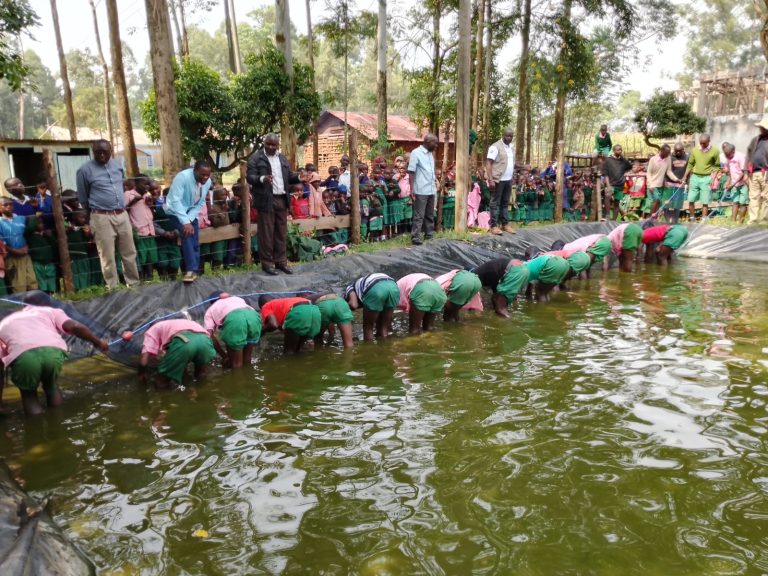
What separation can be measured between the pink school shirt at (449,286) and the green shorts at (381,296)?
803 millimetres

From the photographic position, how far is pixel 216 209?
28.1 feet

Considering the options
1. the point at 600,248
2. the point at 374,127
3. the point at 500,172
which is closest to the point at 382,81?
the point at 500,172

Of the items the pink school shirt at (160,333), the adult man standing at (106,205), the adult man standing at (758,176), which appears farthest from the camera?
the adult man standing at (758,176)

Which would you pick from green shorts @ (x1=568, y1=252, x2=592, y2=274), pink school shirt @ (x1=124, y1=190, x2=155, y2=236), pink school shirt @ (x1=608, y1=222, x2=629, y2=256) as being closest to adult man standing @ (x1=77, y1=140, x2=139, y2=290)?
pink school shirt @ (x1=124, y1=190, x2=155, y2=236)

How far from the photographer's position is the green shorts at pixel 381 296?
23.0 ft

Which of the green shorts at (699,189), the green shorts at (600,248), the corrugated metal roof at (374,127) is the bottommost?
the green shorts at (600,248)

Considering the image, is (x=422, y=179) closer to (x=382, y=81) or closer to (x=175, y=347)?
(x=175, y=347)

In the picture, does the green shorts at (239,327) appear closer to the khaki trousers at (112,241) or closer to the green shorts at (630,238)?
the khaki trousers at (112,241)

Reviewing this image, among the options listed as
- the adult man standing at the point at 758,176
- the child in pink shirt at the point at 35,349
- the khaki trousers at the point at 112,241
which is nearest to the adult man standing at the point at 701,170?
the adult man standing at the point at 758,176

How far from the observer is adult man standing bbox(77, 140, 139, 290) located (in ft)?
22.5

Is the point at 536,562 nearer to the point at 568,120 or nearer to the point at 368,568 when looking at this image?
the point at 368,568

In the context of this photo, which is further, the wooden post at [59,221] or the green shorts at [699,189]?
the green shorts at [699,189]

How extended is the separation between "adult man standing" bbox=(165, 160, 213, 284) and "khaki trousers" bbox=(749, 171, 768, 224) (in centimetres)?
1106

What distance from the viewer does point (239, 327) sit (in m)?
6.05
